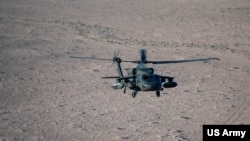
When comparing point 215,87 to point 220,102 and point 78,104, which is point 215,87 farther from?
point 78,104

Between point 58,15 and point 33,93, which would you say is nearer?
point 33,93

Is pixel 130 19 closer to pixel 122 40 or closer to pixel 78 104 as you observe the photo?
pixel 122 40

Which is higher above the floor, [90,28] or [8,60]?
[90,28]

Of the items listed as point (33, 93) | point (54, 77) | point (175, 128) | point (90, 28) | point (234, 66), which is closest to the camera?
point (175, 128)

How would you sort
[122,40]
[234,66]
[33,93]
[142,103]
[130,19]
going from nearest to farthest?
[142,103], [33,93], [234,66], [122,40], [130,19]

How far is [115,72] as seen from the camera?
122ft

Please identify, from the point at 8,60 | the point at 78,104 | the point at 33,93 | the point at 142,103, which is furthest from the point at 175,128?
the point at 8,60

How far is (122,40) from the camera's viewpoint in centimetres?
5262

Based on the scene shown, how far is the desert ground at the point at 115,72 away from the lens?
2573cm

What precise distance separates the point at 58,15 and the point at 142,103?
149 ft

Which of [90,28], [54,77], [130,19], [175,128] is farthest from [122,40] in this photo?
[175,128]

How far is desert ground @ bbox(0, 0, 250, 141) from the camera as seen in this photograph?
25734 millimetres

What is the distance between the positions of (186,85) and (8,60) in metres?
21.5

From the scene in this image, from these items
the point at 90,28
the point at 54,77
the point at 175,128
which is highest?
the point at 90,28
